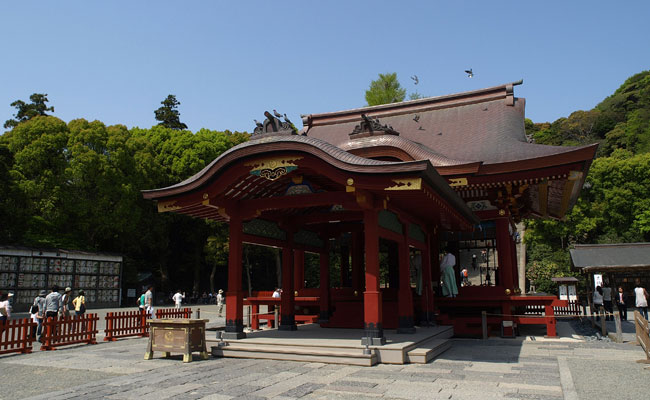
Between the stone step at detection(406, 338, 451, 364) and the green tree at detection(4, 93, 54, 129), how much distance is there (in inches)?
1846

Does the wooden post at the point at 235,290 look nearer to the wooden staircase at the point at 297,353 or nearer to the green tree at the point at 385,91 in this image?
the wooden staircase at the point at 297,353

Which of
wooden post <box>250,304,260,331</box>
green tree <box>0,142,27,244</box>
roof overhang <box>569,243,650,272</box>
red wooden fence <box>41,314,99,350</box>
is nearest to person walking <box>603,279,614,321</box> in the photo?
roof overhang <box>569,243,650,272</box>

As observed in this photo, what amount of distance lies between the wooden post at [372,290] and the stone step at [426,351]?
618mm

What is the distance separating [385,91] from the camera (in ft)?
138

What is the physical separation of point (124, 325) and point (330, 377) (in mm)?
9255

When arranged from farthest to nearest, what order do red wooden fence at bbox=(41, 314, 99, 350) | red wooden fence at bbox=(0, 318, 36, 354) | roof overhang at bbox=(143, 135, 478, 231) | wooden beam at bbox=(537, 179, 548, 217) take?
1. wooden beam at bbox=(537, 179, 548, 217)
2. red wooden fence at bbox=(41, 314, 99, 350)
3. red wooden fence at bbox=(0, 318, 36, 354)
4. roof overhang at bbox=(143, 135, 478, 231)


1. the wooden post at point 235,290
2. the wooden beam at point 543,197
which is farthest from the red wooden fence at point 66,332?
the wooden beam at point 543,197

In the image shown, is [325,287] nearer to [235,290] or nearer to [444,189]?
[235,290]

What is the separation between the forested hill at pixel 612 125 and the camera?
48.7m

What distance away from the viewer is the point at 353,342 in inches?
377

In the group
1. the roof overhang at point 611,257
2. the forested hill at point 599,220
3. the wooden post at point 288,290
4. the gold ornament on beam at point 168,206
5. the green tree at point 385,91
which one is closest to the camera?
the gold ornament on beam at point 168,206

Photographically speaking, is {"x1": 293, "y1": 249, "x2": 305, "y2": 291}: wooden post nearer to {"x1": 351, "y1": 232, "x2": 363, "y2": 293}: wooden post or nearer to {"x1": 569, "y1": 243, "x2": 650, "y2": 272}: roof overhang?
{"x1": 351, "y1": 232, "x2": 363, "y2": 293}: wooden post

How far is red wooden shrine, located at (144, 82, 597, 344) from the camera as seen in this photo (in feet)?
30.6

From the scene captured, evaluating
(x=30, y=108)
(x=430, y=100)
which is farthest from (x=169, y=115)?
(x=430, y=100)
